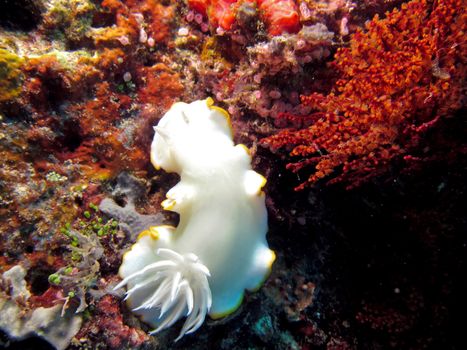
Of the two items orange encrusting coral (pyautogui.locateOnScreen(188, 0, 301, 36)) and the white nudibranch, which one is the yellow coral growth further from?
orange encrusting coral (pyautogui.locateOnScreen(188, 0, 301, 36))

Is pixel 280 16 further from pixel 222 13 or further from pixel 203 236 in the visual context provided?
pixel 203 236

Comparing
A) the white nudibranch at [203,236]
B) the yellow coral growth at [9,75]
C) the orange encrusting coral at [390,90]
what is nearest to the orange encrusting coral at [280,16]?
the orange encrusting coral at [390,90]

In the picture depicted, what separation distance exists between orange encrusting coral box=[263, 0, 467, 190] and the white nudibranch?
560 mm

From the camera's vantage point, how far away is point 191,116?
306 cm

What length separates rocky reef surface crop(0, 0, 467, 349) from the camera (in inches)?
105

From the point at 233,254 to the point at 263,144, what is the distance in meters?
1.10

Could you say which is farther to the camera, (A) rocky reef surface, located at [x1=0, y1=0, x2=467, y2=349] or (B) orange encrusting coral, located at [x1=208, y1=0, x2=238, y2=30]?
(B) orange encrusting coral, located at [x1=208, y1=0, x2=238, y2=30]

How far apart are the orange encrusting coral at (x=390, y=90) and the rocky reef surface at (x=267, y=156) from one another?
1 centimetres

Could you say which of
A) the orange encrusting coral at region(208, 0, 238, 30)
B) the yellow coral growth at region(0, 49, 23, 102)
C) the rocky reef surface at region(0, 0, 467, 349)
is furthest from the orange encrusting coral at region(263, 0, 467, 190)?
the yellow coral growth at region(0, 49, 23, 102)

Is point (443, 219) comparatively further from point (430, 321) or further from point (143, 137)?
point (143, 137)

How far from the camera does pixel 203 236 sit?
2.75 metres

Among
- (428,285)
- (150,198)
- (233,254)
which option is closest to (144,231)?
(150,198)

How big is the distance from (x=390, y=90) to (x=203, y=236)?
6.67 ft

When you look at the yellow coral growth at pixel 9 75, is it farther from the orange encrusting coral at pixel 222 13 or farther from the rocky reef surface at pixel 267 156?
the orange encrusting coral at pixel 222 13
